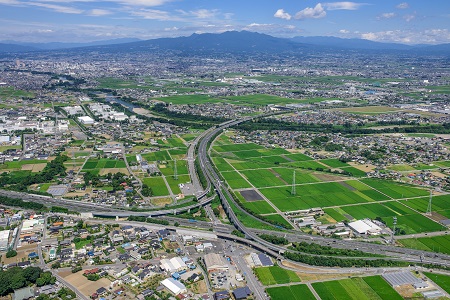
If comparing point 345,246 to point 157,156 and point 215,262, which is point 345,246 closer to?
point 215,262

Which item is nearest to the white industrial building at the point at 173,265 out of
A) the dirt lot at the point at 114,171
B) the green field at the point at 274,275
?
the green field at the point at 274,275

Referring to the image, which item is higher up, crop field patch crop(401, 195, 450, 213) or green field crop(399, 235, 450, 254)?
crop field patch crop(401, 195, 450, 213)

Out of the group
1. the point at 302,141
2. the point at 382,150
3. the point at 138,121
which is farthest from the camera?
the point at 138,121

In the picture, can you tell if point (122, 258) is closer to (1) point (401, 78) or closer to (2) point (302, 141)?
(2) point (302, 141)

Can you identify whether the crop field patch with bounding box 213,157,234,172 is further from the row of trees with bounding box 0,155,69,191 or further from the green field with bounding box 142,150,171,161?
the row of trees with bounding box 0,155,69,191

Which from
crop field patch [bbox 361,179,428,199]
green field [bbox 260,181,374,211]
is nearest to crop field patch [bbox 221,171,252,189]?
green field [bbox 260,181,374,211]

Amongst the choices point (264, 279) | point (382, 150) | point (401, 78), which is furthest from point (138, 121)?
point (401, 78)

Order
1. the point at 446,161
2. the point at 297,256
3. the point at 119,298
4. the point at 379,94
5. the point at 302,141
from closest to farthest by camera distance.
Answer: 1. the point at 119,298
2. the point at 297,256
3. the point at 446,161
4. the point at 302,141
5. the point at 379,94
